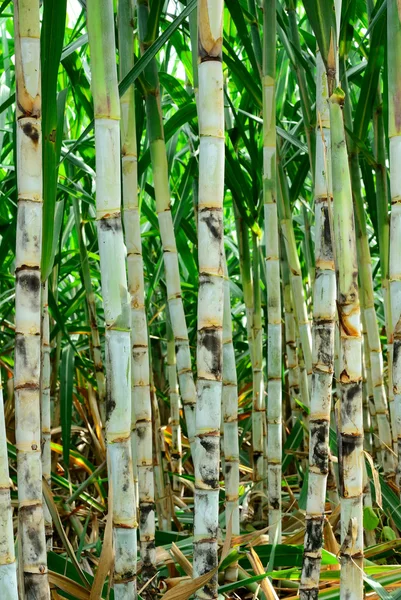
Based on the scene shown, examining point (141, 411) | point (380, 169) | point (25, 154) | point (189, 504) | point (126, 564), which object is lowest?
point (189, 504)

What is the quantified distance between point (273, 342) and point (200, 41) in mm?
496

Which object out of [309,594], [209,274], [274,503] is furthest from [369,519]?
[209,274]

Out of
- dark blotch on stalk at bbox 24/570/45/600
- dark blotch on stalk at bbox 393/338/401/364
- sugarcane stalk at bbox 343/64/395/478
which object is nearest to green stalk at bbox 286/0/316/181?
sugarcane stalk at bbox 343/64/395/478

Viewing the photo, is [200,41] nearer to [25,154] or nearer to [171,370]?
[25,154]

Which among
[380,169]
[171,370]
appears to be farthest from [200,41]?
[171,370]

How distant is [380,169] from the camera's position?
1.19m

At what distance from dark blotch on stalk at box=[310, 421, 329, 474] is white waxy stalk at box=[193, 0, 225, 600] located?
0.11 metres

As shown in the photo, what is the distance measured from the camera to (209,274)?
679 millimetres

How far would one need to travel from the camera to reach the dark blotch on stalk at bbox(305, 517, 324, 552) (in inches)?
28.7

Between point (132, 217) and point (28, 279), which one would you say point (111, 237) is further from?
point (132, 217)

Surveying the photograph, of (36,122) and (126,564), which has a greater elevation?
(36,122)

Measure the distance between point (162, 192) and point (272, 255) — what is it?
17 centimetres

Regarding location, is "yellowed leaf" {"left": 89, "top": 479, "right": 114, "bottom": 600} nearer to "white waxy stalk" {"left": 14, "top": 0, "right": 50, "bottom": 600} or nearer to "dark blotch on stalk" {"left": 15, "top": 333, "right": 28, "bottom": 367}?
"white waxy stalk" {"left": 14, "top": 0, "right": 50, "bottom": 600}

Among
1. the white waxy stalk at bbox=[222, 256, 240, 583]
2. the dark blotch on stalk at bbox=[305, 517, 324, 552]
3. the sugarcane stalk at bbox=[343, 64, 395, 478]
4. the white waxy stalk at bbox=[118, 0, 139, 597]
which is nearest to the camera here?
the dark blotch on stalk at bbox=[305, 517, 324, 552]
